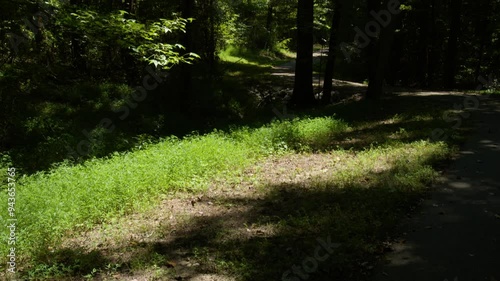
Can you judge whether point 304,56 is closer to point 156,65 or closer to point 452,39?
point 156,65

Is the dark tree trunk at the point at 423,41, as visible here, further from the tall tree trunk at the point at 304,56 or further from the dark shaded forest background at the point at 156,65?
the tall tree trunk at the point at 304,56

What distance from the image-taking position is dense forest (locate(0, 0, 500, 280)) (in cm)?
617

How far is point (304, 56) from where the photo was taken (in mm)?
18156

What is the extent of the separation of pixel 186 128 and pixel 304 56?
6.53 metres

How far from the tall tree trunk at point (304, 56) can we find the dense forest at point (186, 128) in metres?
0.06

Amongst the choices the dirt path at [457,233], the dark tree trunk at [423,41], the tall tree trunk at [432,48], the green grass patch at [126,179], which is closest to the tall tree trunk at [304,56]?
the green grass patch at [126,179]

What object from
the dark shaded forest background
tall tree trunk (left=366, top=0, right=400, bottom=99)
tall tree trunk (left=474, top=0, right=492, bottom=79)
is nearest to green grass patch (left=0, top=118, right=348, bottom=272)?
the dark shaded forest background

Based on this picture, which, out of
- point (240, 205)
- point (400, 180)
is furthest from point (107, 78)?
point (400, 180)

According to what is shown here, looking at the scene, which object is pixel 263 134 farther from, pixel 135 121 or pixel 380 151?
pixel 135 121

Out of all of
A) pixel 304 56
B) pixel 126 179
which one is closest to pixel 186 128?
pixel 304 56

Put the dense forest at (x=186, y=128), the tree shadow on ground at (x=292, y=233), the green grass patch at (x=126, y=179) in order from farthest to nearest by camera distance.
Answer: the green grass patch at (x=126, y=179)
the dense forest at (x=186, y=128)
the tree shadow on ground at (x=292, y=233)

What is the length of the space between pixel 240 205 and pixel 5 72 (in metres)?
5.24

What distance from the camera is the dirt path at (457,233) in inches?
195

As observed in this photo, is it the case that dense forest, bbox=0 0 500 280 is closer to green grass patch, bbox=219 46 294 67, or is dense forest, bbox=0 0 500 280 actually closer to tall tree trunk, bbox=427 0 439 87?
tall tree trunk, bbox=427 0 439 87
